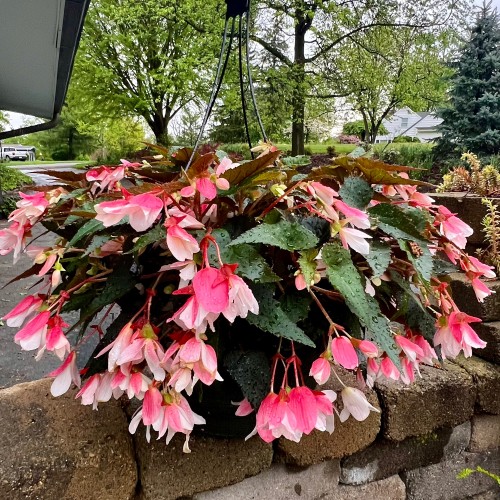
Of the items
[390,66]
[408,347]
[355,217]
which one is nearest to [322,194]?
[355,217]

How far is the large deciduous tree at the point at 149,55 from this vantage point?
10.4 metres

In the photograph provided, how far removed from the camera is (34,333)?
0.62 meters

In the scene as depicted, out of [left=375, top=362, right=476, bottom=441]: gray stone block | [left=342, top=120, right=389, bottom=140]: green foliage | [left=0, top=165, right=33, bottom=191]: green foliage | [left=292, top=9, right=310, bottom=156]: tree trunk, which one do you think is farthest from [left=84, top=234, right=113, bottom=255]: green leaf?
[left=342, top=120, right=389, bottom=140]: green foliage

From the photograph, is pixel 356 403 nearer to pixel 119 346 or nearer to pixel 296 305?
pixel 296 305

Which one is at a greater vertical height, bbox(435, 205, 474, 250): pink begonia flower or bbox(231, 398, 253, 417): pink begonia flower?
bbox(435, 205, 474, 250): pink begonia flower

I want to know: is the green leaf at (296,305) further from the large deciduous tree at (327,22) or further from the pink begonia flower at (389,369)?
the large deciduous tree at (327,22)

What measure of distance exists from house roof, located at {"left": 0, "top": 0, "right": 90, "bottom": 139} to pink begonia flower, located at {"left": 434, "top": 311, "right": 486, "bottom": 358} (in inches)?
73.9

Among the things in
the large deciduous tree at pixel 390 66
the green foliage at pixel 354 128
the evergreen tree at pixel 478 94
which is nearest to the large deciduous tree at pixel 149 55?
the large deciduous tree at pixel 390 66

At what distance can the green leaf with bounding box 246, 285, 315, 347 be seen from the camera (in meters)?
0.61

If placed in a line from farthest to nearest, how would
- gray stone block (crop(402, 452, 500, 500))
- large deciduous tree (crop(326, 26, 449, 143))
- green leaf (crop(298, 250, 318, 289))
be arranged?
large deciduous tree (crop(326, 26, 449, 143))
gray stone block (crop(402, 452, 500, 500))
green leaf (crop(298, 250, 318, 289))

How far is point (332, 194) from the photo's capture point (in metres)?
0.65

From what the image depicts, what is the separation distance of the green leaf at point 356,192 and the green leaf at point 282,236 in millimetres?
111

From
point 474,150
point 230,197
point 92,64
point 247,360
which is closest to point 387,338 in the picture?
point 247,360

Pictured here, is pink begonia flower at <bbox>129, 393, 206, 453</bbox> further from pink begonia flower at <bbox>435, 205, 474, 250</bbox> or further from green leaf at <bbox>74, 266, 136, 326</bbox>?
pink begonia flower at <bbox>435, 205, 474, 250</bbox>
